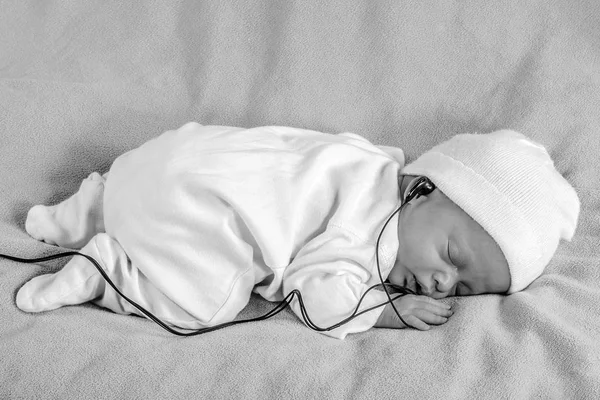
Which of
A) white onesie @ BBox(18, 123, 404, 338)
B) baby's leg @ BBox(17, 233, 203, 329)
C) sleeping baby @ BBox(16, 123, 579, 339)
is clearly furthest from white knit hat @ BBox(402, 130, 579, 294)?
baby's leg @ BBox(17, 233, 203, 329)

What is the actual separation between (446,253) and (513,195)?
0.17 metres

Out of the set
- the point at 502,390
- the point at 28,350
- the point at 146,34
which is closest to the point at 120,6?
the point at 146,34

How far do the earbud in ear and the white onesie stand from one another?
0.04m

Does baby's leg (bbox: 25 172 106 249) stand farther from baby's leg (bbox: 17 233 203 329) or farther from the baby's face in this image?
the baby's face

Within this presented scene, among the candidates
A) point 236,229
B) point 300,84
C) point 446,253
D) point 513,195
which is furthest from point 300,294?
point 300,84

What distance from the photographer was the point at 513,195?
1417mm

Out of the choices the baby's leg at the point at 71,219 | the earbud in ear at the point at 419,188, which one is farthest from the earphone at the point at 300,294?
the baby's leg at the point at 71,219

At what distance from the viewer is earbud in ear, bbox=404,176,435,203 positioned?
149cm

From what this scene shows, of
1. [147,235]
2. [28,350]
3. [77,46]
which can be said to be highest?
[77,46]

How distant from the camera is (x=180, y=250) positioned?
1385 mm

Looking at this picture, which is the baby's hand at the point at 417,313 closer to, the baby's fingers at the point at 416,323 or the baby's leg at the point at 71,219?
the baby's fingers at the point at 416,323

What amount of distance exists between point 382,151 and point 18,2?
3.49 ft

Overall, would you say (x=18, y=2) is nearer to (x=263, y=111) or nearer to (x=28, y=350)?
(x=263, y=111)

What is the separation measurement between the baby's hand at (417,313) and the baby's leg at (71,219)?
0.62 meters
